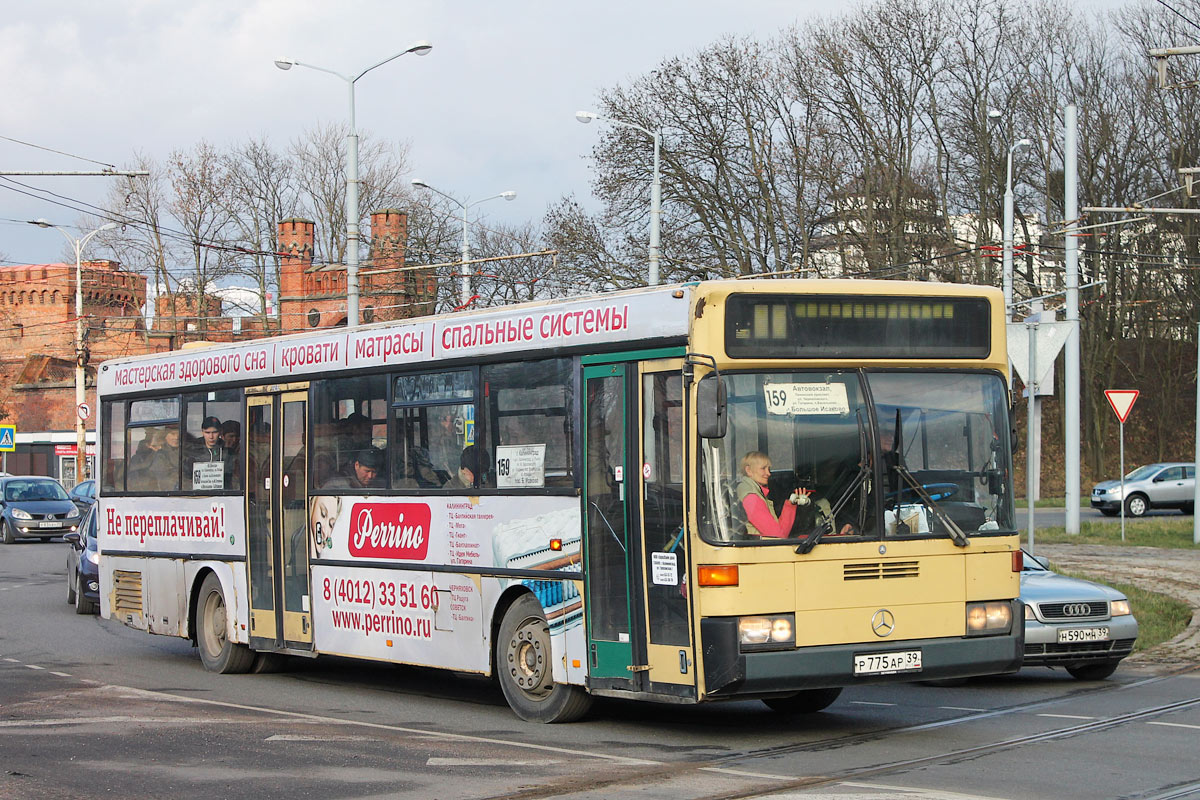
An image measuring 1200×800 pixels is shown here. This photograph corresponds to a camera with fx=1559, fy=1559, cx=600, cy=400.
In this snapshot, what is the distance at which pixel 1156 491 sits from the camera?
41625mm

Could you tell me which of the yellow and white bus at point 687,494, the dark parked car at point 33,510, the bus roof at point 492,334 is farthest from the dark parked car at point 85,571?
the dark parked car at point 33,510

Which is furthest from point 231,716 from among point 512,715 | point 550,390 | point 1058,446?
point 1058,446

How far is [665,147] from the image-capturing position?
4431 centimetres

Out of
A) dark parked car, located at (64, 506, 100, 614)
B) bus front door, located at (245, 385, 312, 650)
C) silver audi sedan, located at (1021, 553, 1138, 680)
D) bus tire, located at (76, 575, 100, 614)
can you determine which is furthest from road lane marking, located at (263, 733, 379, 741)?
Answer: bus tire, located at (76, 575, 100, 614)

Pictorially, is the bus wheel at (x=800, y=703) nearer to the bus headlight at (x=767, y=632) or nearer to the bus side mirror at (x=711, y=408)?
the bus headlight at (x=767, y=632)

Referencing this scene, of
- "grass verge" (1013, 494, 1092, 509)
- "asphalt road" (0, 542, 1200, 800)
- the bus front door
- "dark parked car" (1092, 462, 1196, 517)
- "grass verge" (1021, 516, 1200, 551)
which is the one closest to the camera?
"asphalt road" (0, 542, 1200, 800)

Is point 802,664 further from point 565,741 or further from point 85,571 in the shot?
point 85,571

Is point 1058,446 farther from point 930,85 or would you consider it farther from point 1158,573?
point 1158,573

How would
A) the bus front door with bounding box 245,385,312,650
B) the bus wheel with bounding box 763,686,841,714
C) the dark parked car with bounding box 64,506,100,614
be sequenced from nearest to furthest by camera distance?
1. the bus wheel with bounding box 763,686,841,714
2. the bus front door with bounding box 245,385,312,650
3. the dark parked car with bounding box 64,506,100,614

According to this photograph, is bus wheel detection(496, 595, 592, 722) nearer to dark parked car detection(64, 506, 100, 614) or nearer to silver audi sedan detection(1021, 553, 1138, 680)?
silver audi sedan detection(1021, 553, 1138, 680)

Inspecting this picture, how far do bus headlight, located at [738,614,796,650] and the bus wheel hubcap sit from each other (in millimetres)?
1887

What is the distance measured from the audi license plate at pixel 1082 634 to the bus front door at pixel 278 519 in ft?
20.5

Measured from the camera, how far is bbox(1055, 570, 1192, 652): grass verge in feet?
52.4

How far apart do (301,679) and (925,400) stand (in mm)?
6877
